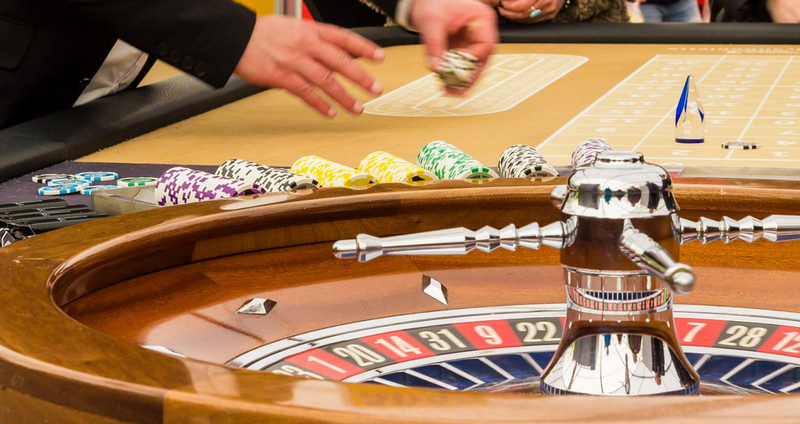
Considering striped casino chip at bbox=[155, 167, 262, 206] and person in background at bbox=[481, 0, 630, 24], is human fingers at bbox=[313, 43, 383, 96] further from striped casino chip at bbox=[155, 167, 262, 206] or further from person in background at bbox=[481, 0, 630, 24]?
person in background at bbox=[481, 0, 630, 24]

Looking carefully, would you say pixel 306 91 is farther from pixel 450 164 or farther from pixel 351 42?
pixel 450 164

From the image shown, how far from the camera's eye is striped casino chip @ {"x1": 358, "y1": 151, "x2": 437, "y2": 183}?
151cm

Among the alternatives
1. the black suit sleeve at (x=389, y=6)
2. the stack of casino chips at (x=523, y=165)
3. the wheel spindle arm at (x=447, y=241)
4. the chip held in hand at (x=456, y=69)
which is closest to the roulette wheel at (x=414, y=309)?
the wheel spindle arm at (x=447, y=241)

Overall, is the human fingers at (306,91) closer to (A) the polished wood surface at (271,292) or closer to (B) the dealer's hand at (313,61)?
(B) the dealer's hand at (313,61)

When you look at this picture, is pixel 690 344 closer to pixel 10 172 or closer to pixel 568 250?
pixel 568 250

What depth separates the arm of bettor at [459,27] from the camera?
178cm

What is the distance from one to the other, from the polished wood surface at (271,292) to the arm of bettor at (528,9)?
344 centimetres

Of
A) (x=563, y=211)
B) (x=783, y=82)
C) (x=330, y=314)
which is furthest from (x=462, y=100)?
Result: (x=563, y=211)

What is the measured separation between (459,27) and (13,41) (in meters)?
1.25

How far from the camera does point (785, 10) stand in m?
4.91

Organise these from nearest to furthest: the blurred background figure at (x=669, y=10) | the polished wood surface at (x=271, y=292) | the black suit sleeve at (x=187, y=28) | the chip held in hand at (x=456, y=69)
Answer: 1. the polished wood surface at (x=271, y=292)
2. the chip held in hand at (x=456, y=69)
3. the black suit sleeve at (x=187, y=28)
4. the blurred background figure at (x=669, y=10)

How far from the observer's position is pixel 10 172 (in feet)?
6.32

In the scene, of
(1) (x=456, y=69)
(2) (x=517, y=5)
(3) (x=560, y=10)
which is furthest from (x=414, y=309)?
(3) (x=560, y=10)

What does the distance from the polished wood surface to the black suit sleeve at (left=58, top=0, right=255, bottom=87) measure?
3.61 ft
